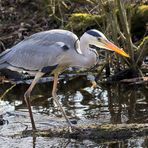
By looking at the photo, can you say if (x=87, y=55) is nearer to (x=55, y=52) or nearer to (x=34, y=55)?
(x=55, y=52)

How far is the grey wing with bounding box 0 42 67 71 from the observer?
8.54 m

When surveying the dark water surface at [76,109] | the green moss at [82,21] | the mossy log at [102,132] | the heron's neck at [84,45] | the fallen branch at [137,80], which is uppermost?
the heron's neck at [84,45]

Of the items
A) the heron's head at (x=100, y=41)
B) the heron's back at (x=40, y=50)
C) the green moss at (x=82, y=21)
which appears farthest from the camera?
the green moss at (x=82, y=21)

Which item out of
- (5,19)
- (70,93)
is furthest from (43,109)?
(5,19)

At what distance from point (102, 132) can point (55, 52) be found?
141 centimetres

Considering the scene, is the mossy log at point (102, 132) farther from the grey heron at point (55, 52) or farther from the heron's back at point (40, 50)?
the heron's back at point (40, 50)

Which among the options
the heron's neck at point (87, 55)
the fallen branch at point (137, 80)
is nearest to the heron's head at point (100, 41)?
the heron's neck at point (87, 55)

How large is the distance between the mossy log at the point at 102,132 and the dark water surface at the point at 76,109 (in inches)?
4.4

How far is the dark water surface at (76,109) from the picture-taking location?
7.84 m

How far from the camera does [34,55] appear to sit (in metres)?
8.79

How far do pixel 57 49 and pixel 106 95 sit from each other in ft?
8.17

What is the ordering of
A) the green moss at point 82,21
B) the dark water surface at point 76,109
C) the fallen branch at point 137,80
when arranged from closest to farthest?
1. the dark water surface at point 76,109
2. the fallen branch at point 137,80
3. the green moss at point 82,21

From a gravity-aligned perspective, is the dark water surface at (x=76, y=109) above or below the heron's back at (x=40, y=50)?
below

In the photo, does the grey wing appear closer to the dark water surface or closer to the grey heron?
the grey heron
